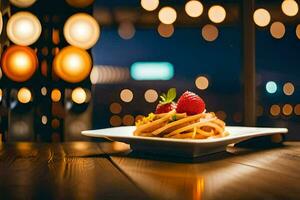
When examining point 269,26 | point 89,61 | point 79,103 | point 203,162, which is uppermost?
point 269,26

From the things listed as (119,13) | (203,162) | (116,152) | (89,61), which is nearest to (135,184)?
(203,162)

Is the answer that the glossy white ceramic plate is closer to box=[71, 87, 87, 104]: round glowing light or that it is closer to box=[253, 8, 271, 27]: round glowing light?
box=[71, 87, 87, 104]: round glowing light

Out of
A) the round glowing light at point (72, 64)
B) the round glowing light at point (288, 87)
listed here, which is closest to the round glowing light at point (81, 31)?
the round glowing light at point (72, 64)

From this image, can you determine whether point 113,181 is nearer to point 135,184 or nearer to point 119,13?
point 135,184

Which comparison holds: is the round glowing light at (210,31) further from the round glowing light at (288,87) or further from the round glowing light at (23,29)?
the round glowing light at (288,87)

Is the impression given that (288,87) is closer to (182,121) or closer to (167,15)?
(167,15)

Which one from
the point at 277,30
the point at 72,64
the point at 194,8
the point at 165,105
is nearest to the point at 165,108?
the point at 165,105
